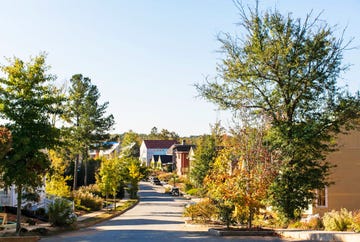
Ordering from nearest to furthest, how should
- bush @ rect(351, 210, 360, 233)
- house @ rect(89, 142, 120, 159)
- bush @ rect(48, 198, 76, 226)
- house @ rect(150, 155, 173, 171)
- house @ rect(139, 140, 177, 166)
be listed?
1. bush @ rect(351, 210, 360, 233)
2. bush @ rect(48, 198, 76, 226)
3. house @ rect(89, 142, 120, 159)
4. house @ rect(150, 155, 173, 171)
5. house @ rect(139, 140, 177, 166)

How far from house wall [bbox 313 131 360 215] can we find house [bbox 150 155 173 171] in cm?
10318

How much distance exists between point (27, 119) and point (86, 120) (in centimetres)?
4309

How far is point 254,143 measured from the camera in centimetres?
2555

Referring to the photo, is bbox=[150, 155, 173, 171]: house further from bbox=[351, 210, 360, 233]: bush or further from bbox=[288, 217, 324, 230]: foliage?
bbox=[351, 210, 360, 233]: bush

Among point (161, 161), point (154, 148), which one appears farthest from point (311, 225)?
point (154, 148)

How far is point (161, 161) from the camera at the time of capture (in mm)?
140500

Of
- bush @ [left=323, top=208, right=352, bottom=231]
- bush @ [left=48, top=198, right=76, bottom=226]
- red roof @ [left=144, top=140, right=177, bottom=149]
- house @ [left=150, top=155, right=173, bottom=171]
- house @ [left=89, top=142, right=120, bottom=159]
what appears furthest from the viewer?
red roof @ [left=144, top=140, right=177, bottom=149]

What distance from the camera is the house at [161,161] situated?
136575 millimetres

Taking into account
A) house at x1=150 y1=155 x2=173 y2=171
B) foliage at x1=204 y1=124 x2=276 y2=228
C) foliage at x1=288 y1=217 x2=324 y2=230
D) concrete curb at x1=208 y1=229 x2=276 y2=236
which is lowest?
concrete curb at x1=208 y1=229 x2=276 y2=236

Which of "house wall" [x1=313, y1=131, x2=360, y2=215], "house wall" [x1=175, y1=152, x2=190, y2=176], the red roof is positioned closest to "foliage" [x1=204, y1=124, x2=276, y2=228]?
"house wall" [x1=313, y1=131, x2=360, y2=215]

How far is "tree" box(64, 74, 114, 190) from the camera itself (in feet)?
212

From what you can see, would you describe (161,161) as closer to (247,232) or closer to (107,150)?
(107,150)

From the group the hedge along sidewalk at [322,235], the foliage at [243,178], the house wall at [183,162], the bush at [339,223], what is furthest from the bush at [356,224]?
the house wall at [183,162]

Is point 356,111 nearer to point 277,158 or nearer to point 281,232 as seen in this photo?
point 277,158
